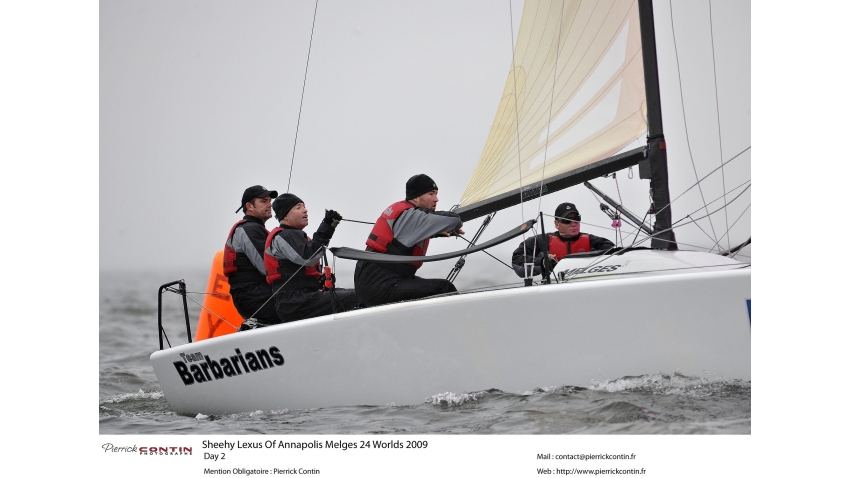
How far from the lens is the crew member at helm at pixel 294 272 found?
3.64 m

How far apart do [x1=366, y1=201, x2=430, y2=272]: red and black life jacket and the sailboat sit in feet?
0.32

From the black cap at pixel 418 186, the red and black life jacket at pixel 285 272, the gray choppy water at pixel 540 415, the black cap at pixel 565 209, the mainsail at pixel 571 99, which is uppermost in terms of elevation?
the mainsail at pixel 571 99

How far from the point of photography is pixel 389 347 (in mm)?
3215

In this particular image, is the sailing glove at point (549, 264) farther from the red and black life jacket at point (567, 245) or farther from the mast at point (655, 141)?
the red and black life jacket at point (567, 245)

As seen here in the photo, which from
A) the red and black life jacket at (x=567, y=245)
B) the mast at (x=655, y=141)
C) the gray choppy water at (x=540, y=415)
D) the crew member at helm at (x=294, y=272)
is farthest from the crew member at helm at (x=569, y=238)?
the gray choppy water at (x=540, y=415)

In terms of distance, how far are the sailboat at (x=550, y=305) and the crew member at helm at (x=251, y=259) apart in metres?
0.41

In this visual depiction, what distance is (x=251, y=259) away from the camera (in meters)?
3.96

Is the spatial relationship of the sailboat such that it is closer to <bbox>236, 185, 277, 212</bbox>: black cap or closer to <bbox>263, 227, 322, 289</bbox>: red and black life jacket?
<bbox>263, 227, 322, 289</bbox>: red and black life jacket

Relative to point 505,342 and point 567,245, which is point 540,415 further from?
point 567,245

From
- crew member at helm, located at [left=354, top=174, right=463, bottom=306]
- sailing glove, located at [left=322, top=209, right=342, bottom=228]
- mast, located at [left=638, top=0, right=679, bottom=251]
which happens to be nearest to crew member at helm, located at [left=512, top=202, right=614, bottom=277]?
mast, located at [left=638, top=0, right=679, bottom=251]

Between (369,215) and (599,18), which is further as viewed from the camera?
(369,215)
